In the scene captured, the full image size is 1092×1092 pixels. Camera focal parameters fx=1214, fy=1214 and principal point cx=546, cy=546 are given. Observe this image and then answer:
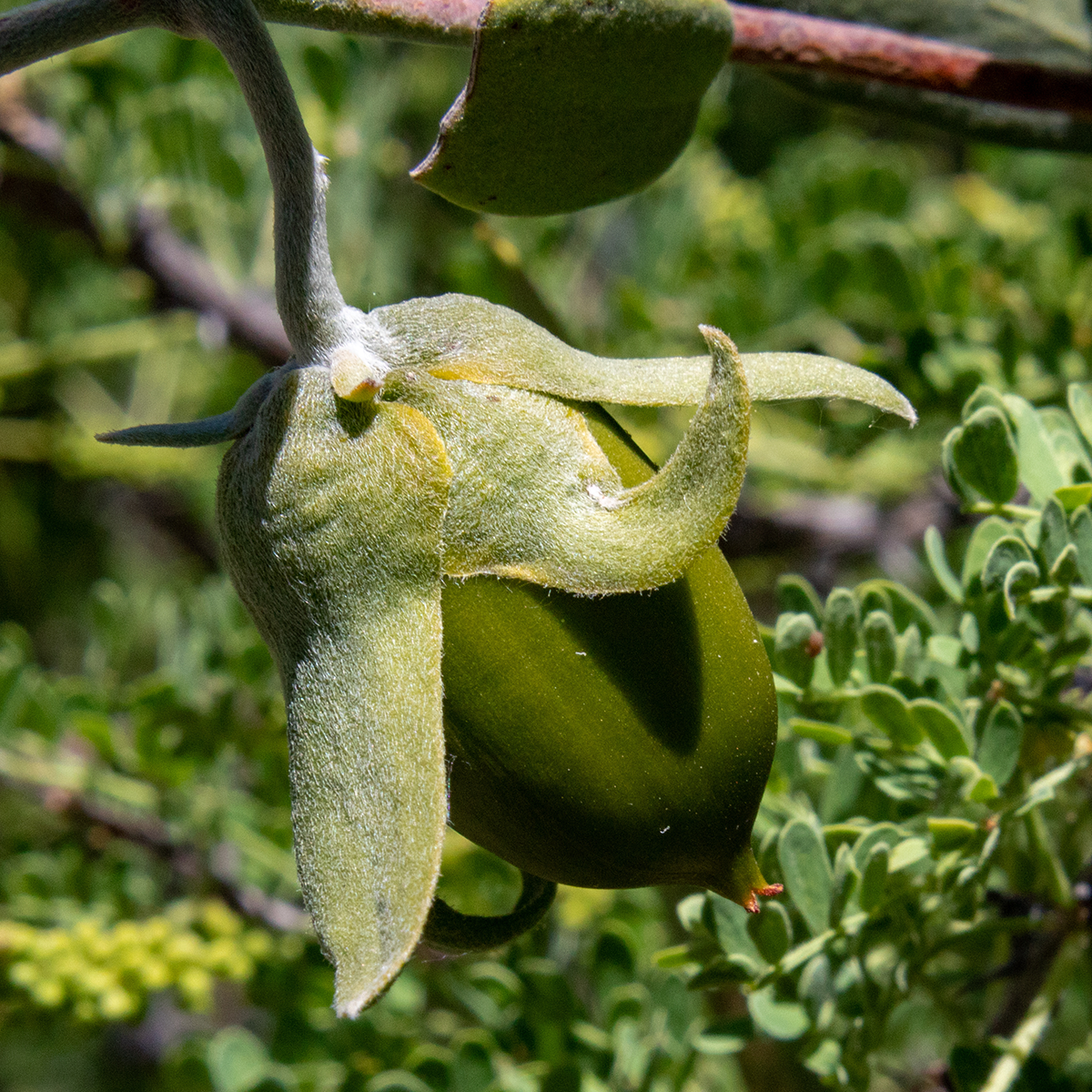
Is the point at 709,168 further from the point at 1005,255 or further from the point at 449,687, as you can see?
the point at 449,687

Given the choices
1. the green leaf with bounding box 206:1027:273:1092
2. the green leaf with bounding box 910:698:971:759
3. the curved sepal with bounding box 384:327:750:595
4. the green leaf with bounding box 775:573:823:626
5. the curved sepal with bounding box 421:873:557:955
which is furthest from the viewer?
the green leaf with bounding box 206:1027:273:1092

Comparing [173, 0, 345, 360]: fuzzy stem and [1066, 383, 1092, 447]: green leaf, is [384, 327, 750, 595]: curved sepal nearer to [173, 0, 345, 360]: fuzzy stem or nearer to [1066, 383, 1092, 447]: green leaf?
[173, 0, 345, 360]: fuzzy stem

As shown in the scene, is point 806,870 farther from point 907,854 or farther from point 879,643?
point 879,643

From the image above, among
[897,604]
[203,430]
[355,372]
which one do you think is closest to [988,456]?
[897,604]

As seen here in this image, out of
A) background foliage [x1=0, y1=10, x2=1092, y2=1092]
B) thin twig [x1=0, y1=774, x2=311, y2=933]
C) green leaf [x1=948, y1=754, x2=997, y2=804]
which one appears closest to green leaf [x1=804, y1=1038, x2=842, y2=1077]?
background foliage [x1=0, y1=10, x2=1092, y2=1092]

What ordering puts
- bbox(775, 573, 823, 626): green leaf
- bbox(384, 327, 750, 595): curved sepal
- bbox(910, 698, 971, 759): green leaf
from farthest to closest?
bbox(775, 573, 823, 626): green leaf, bbox(910, 698, 971, 759): green leaf, bbox(384, 327, 750, 595): curved sepal
